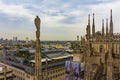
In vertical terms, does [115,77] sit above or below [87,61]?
below

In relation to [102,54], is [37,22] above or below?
above

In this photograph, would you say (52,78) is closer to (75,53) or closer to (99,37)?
(75,53)

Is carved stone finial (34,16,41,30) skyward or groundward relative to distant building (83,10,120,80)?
skyward

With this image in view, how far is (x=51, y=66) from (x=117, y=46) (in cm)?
2676

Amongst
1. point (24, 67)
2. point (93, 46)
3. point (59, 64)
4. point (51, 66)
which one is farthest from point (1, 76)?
point (93, 46)

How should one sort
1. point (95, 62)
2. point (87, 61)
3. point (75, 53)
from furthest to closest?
point (75, 53) < point (95, 62) < point (87, 61)

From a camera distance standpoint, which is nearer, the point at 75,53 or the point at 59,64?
the point at 75,53

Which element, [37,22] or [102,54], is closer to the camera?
[37,22]

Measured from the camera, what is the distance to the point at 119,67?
2745cm

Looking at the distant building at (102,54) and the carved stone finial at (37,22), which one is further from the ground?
the carved stone finial at (37,22)

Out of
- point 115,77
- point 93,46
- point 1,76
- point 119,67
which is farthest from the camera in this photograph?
point 1,76

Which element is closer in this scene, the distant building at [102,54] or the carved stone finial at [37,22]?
the carved stone finial at [37,22]

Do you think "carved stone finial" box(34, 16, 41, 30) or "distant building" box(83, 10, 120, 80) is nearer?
"carved stone finial" box(34, 16, 41, 30)

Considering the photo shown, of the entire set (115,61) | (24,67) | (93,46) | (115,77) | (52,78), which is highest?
(93,46)
